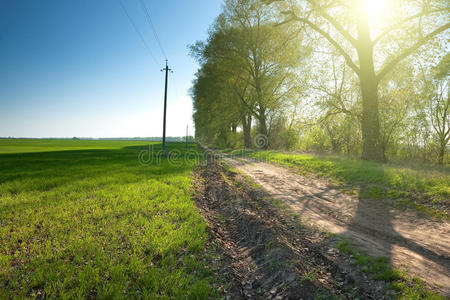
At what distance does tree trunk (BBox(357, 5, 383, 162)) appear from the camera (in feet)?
38.9

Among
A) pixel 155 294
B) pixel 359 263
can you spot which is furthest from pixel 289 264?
pixel 155 294

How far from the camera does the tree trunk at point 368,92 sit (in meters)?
11.9

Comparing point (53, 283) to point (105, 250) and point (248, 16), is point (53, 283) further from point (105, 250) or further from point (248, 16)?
point (248, 16)

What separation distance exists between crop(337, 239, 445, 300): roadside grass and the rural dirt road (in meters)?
0.19

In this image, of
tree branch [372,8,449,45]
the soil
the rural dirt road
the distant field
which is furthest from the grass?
the distant field

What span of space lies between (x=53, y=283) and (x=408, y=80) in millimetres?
20846

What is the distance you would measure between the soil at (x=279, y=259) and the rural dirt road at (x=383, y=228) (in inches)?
25.2

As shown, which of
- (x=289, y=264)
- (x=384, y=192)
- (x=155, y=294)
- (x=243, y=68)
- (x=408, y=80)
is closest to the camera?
(x=155, y=294)

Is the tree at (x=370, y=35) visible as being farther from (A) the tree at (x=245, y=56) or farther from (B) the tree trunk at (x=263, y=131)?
(B) the tree trunk at (x=263, y=131)

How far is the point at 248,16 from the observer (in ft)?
86.1

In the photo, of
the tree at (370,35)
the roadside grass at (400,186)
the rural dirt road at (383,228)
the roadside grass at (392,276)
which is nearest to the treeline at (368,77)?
the tree at (370,35)

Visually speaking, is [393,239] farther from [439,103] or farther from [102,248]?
[439,103]

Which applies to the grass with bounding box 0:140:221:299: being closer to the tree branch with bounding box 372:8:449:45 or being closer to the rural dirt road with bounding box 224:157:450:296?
the rural dirt road with bounding box 224:157:450:296

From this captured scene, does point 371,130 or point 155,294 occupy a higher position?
point 371,130
